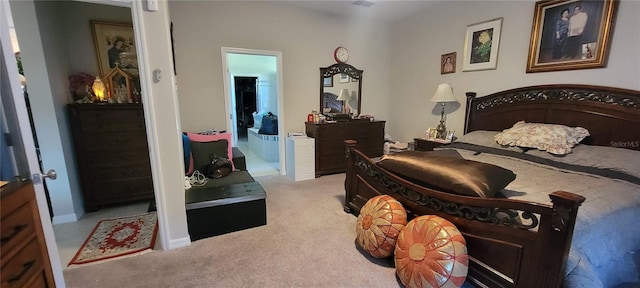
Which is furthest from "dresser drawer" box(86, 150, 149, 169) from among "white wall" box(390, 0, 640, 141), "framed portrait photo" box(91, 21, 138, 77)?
"white wall" box(390, 0, 640, 141)

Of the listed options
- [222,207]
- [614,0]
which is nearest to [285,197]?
[222,207]

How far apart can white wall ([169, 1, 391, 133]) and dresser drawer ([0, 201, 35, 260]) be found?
2.64 m

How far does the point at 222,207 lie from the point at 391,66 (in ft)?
12.7

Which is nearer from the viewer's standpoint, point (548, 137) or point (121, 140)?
point (548, 137)

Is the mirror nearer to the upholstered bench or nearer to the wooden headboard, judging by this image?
the wooden headboard

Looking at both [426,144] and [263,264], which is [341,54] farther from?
[263,264]

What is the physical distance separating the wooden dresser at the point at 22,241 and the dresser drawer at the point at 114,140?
1.95 meters

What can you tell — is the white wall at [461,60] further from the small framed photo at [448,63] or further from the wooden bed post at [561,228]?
the wooden bed post at [561,228]

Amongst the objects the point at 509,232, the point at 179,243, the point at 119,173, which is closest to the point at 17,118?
the point at 179,243

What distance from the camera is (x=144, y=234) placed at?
7.64 ft

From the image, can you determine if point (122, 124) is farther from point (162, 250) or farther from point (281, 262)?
point (281, 262)

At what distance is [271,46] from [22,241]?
339 cm

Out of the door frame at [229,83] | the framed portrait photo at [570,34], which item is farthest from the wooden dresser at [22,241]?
the framed portrait photo at [570,34]

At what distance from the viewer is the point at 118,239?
225 centimetres
